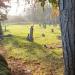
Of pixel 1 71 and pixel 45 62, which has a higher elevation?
pixel 1 71

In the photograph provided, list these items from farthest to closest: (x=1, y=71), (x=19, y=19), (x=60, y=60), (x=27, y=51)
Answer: (x=19, y=19) < (x=27, y=51) < (x=60, y=60) < (x=1, y=71)

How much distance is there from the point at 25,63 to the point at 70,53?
799cm

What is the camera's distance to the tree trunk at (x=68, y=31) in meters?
5.31

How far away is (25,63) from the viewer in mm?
13328

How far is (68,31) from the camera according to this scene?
541 cm

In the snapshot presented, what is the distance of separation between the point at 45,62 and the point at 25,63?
3.79 ft

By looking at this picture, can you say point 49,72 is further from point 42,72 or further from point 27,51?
point 27,51

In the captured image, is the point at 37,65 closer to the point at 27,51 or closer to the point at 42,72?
the point at 42,72

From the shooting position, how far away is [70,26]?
5.36 m

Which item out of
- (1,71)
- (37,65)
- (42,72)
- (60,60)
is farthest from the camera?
(60,60)

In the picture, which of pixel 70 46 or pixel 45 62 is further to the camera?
pixel 45 62

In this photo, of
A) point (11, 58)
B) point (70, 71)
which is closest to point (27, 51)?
point (11, 58)

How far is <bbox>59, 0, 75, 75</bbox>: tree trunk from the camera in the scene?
5.31 m

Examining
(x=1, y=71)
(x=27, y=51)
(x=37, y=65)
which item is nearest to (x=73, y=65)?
(x=1, y=71)
